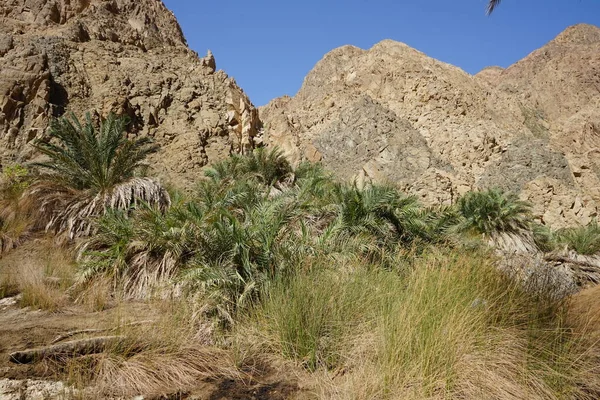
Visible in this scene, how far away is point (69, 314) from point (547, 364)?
14.4 ft

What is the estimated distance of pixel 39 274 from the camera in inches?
195

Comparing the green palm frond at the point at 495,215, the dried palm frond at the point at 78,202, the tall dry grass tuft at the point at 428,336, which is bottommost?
the tall dry grass tuft at the point at 428,336

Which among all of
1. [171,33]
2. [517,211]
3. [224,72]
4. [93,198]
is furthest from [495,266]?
[171,33]

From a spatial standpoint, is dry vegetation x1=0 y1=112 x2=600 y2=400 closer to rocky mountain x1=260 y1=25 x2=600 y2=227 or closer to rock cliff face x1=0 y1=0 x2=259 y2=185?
rock cliff face x1=0 y1=0 x2=259 y2=185

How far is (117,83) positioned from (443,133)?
1844 centimetres

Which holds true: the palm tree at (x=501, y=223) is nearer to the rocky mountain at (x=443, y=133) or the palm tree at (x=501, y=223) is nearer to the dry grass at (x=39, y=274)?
the rocky mountain at (x=443, y=133)

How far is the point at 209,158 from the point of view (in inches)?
592

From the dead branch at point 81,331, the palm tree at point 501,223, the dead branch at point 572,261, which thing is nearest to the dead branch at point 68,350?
the dead branch at point 81,331

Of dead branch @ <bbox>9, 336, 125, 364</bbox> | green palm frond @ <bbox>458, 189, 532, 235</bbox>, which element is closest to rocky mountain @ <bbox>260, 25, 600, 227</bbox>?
green palm frond @ <bbox>458, 189, 532, 235</bbox>

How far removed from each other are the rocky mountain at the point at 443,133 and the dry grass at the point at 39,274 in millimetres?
13323

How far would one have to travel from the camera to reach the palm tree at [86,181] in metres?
7.39

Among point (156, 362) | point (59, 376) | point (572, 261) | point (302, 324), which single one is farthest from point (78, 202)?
point (572, 261)

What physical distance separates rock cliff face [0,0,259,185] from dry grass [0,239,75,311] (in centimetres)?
690

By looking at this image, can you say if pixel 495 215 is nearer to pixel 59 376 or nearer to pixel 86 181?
pixel 86 181
